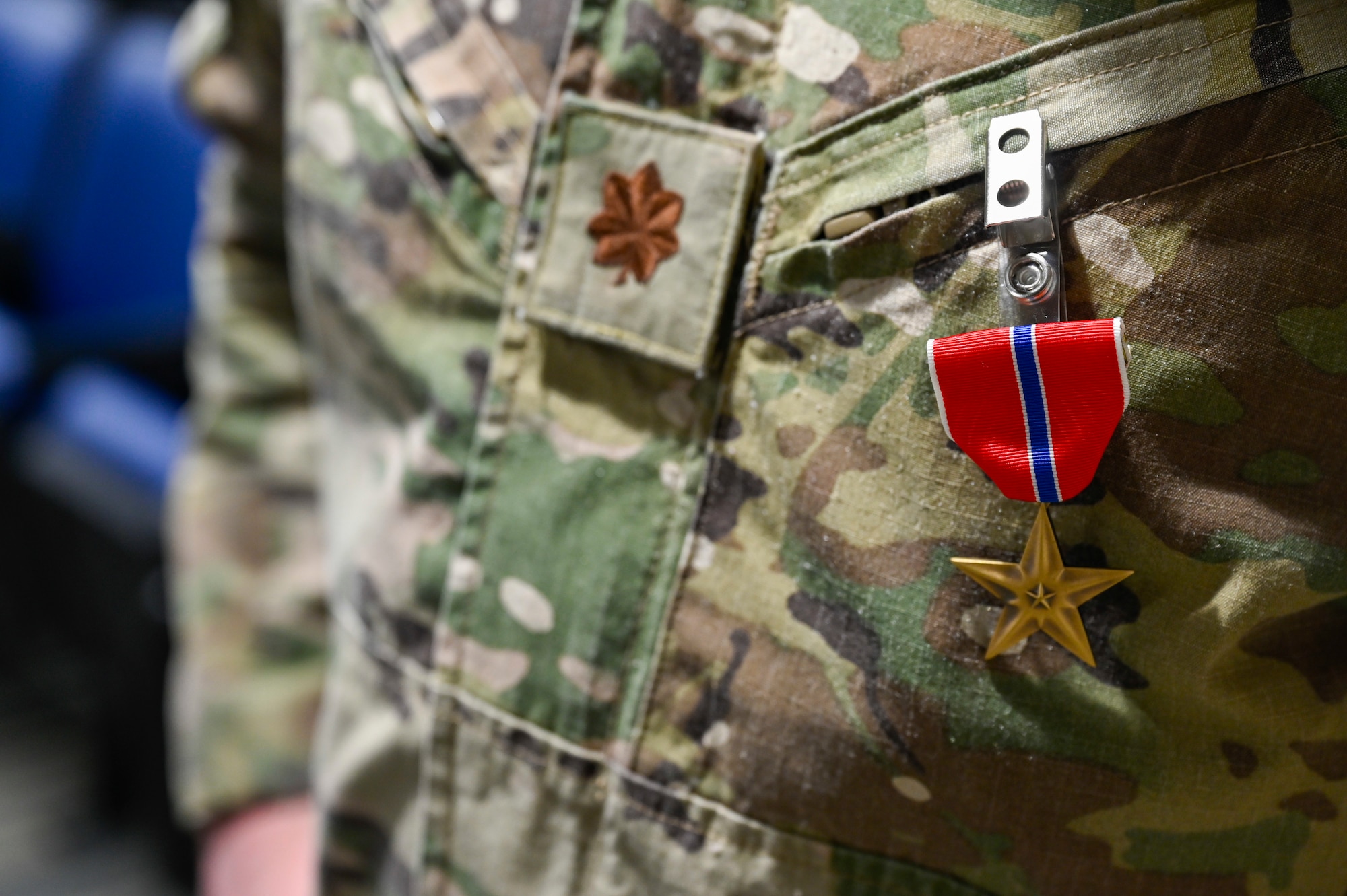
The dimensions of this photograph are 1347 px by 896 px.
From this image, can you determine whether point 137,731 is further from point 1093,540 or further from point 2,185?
point 1093,540

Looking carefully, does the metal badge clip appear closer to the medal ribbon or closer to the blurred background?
the medal ribbon

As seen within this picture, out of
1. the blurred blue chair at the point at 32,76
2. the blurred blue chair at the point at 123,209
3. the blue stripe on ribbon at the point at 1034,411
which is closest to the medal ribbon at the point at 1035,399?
the blue stripe on ribbon at the point at 1034,411

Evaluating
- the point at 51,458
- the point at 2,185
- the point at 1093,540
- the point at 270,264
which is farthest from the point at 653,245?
the point at 2,185

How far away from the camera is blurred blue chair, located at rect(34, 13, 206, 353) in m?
1.53

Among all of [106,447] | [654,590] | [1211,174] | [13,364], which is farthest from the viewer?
[13,364]

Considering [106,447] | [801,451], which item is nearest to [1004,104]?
[801,451]

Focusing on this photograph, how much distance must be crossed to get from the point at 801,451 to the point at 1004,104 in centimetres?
13

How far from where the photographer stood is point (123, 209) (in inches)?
63.4

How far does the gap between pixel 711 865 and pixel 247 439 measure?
450mm

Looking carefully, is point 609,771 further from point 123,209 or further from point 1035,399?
point 123,209

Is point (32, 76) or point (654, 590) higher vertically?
point (32, 76)

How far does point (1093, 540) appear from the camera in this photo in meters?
0.30

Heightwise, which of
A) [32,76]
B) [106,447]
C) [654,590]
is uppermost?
[32,76]

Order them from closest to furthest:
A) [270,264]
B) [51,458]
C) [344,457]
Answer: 1. [344,457]
2. [270,264]
3. [51,458]
